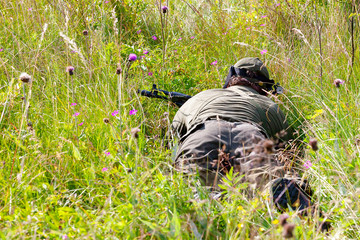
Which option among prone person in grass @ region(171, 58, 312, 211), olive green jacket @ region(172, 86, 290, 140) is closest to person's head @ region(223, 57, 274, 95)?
prone person in grass @ region(171, 58, 312, 211)

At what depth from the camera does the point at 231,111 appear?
303 cm

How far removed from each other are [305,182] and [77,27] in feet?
10.2

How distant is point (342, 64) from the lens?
368 cm

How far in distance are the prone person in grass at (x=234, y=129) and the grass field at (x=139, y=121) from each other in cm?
12

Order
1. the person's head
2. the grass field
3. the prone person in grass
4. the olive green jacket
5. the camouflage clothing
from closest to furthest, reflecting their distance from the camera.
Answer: the grass field, the prone person in grass, the camouflage clothing, the olive green jacket, the person's head

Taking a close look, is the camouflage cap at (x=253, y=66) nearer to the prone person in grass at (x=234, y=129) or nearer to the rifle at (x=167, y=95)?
the prone person in grass at (x=234, y=129)

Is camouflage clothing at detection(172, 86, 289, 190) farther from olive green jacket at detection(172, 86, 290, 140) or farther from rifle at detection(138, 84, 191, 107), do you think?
rifle at detection(138, 84, 191, 107)

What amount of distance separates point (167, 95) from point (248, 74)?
68cm

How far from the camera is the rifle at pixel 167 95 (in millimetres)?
3387

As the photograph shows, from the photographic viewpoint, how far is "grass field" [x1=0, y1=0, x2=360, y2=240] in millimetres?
1785

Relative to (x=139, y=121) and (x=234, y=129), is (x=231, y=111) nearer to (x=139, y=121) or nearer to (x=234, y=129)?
(x=234, y=129)

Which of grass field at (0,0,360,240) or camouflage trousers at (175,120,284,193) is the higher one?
grass field at (0,0,360,240)

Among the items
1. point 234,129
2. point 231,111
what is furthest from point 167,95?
point 234,129

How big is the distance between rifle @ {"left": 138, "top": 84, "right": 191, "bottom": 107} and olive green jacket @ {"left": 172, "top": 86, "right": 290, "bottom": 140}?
0.20 meters
